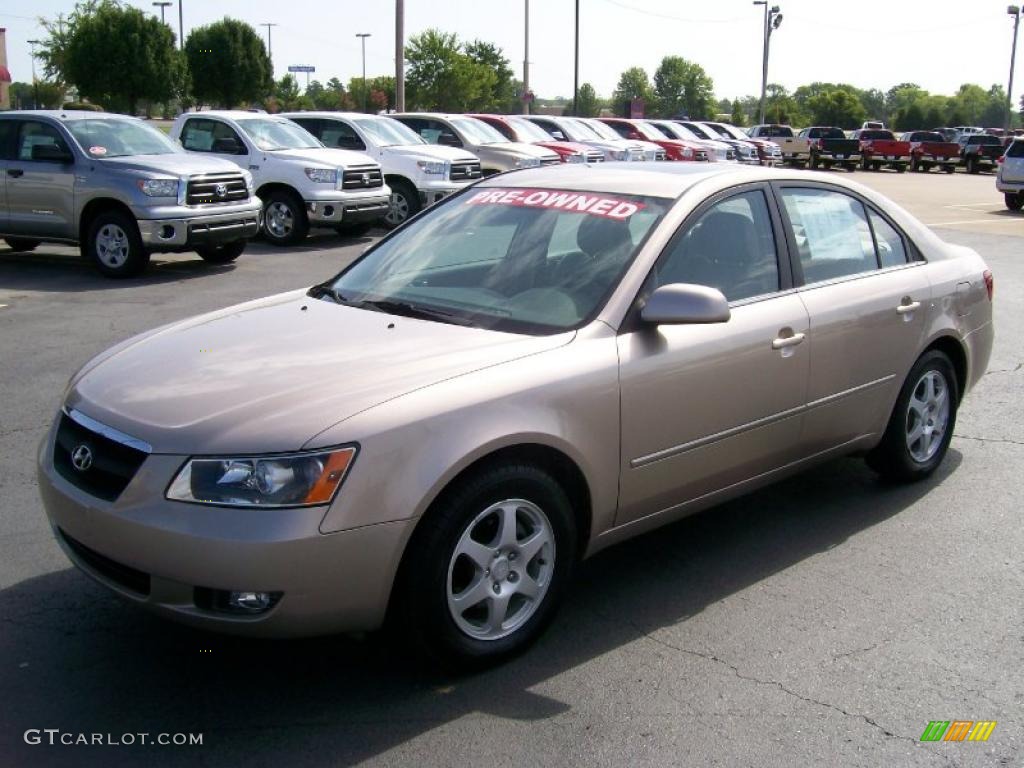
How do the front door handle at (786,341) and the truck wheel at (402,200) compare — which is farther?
the truck wheel at (402,200)

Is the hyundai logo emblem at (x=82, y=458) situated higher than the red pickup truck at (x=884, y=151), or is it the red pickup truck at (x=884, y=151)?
the red pickup truck at (x=884, y=151)

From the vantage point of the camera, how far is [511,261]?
446 cm

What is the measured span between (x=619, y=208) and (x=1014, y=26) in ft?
264

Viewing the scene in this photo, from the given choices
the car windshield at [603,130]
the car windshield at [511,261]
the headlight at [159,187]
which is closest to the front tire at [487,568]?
the car windshield at [511,261]

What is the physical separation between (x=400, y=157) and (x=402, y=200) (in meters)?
0.69

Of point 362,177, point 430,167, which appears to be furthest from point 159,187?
point 430,167

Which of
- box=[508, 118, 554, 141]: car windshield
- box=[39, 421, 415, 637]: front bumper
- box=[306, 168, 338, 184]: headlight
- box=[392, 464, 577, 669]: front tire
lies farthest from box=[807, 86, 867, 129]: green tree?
box=[39, 421, 415, 637]: front bumper

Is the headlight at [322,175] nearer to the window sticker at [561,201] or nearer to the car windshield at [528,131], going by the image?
the car windshield at [528,131]

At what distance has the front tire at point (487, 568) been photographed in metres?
3.37

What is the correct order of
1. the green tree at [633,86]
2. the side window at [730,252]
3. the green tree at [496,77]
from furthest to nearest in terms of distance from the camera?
the green tree at [633,86]
the green tree at [496,77]
the side window at [730,252]

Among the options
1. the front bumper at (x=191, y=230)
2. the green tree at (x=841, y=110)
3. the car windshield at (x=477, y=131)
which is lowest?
the front bumper at (x=191, y=230)

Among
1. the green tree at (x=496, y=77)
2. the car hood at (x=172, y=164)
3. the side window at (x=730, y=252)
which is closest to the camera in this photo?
the side window at (x=730, y=252)

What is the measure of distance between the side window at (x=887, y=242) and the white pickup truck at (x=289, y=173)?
10.8 m

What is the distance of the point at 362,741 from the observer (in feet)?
10.6
